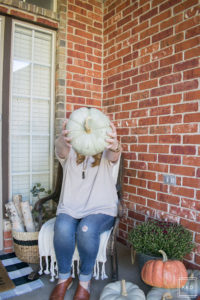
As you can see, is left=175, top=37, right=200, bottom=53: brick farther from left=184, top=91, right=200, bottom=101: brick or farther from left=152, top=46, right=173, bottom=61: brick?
left=184, top=91, right=200, bottom=101: brick

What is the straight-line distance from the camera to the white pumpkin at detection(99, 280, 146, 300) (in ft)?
5.13

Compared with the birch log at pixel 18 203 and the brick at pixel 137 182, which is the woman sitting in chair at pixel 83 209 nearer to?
the brick at pixel 137 182

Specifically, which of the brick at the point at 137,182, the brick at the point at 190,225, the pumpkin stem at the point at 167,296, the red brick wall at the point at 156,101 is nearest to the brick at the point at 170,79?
the red brick wall at the point at 156,101

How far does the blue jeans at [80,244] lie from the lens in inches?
69.9

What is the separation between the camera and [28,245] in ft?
7.24

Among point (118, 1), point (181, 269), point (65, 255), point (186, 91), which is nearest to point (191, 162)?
point (186, 91)

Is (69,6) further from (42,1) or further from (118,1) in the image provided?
(118,1)

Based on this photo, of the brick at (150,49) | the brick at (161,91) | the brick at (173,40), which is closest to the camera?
the brick at (173,40)

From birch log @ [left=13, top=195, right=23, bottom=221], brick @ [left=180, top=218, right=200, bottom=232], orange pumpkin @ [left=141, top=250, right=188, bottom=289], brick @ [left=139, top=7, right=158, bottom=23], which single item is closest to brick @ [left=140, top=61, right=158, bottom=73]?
brick @ [left=139, top=7, right=158, bottom=23]

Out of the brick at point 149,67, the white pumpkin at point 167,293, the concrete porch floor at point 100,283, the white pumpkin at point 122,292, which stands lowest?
the concrete porch floor at point 100,283

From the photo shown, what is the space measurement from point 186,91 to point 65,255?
1591 millimetres

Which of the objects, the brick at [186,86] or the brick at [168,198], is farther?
the brick at [168,198]
